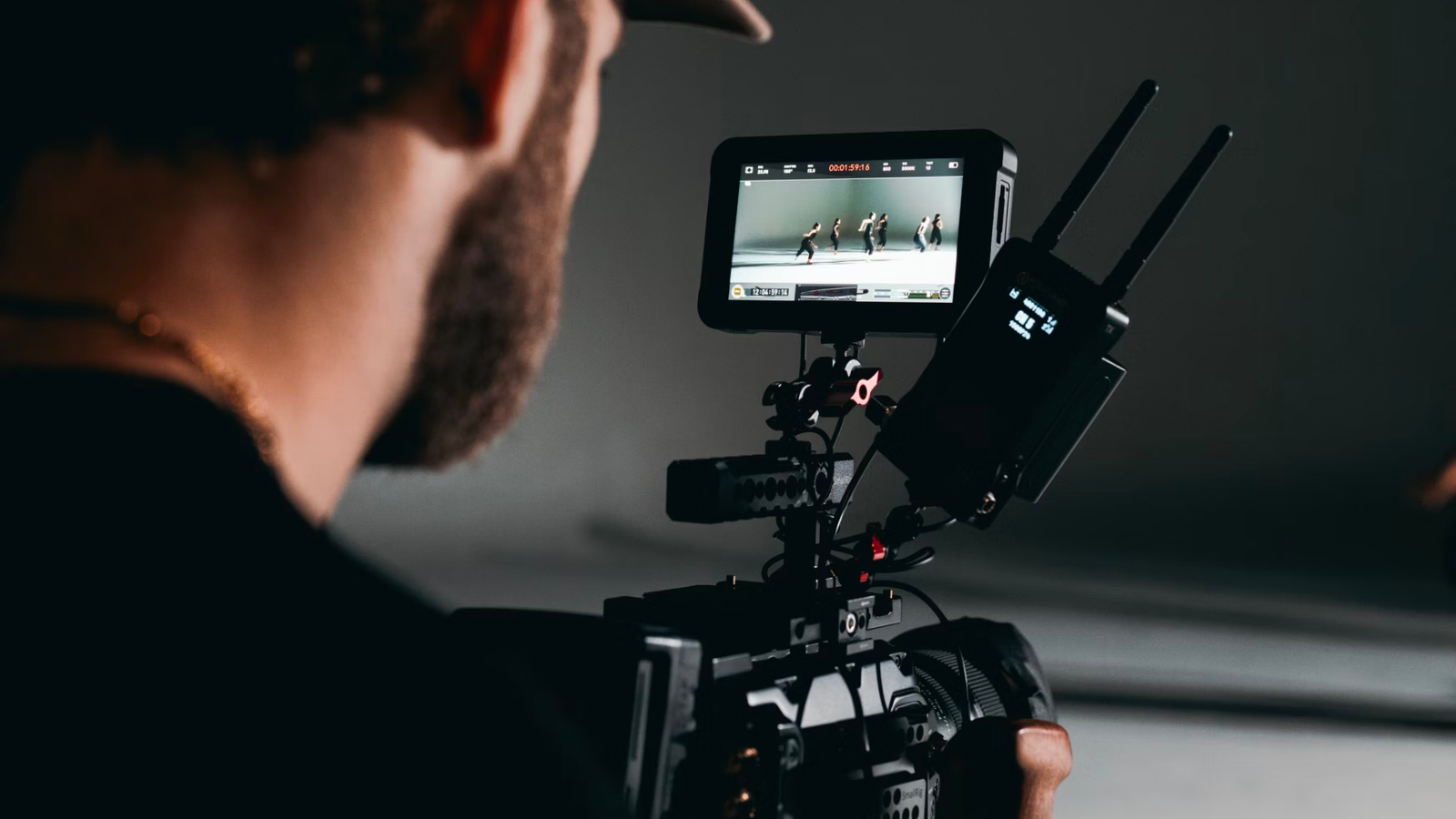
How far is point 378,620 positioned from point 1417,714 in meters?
2.89

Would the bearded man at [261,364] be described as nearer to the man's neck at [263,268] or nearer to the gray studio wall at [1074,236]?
the man's neck at [263,268]

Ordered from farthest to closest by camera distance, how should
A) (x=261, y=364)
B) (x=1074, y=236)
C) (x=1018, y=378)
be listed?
1. (x=1074, y=236)
2. (x=1018, y=378)
3. (x=261, y=364)

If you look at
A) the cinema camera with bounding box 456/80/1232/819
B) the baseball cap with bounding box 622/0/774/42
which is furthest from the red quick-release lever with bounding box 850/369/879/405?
the baseball cap with bounding box 622/0/774/42

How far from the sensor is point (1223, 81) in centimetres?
447

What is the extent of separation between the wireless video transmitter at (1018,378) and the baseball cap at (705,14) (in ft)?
1.66

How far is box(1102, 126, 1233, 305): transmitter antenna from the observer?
3.94 ft

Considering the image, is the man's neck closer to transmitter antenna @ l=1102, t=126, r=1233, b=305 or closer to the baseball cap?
the baseball cap

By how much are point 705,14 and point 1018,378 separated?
1.97 ft

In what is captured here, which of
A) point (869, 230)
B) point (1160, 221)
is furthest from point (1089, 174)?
point (869, 230)

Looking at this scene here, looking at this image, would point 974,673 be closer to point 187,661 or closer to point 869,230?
point 869,230

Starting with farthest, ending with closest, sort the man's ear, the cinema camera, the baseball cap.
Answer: the cinema camera, the baseball cap, the man's ear

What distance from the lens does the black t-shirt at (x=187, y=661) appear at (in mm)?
376

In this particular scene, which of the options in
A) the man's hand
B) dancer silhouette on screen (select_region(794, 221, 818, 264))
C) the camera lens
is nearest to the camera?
the man's hand

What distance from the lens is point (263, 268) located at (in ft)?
1.55
